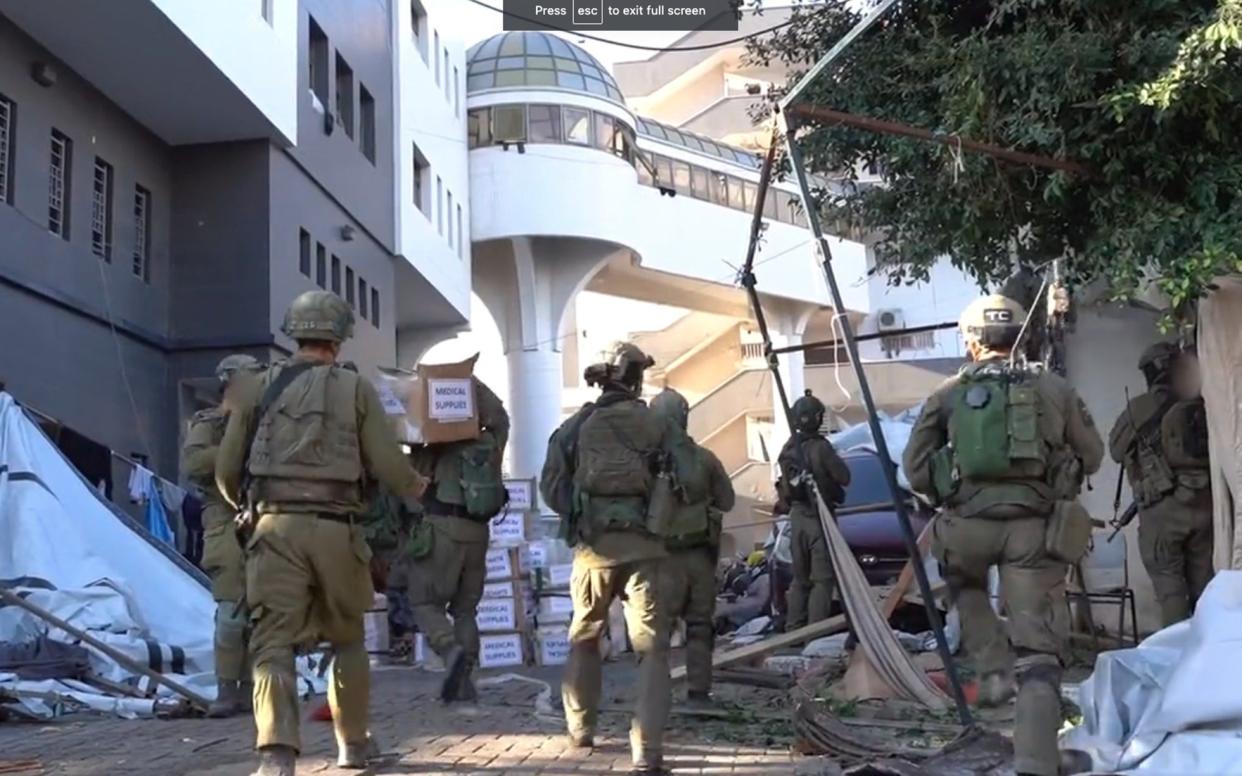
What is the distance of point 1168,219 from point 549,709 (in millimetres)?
4187

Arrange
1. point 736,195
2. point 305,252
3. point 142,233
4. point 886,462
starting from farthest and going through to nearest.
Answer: point 736,195, point 305,252, point 142,233, point 886,462

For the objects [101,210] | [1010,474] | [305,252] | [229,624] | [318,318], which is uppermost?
[305,252]

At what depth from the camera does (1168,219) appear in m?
6.55

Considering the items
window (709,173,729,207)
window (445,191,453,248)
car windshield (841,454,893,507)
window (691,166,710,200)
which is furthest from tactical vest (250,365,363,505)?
window (709,173,729,207)

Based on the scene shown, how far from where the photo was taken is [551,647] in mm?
11344

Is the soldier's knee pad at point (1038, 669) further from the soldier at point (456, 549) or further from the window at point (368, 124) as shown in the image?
the window at point (368, 124)

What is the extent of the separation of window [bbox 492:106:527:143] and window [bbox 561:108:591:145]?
1.02 metres

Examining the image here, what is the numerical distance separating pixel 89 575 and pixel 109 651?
4.80ft

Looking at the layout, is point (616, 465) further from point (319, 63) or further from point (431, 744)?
point (319, 63)

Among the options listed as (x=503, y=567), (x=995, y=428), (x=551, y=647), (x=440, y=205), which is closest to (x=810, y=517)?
(x=551, y=647)

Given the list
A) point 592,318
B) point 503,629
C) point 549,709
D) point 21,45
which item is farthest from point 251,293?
point 592,318

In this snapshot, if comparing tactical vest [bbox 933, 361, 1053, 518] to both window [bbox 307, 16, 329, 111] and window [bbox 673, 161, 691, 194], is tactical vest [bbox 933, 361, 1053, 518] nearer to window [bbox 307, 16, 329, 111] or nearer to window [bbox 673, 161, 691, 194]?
window [bbox 307, 16, 329, 111]

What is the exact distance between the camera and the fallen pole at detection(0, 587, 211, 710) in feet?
26.0

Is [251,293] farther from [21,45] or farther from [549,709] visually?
[549,709]
